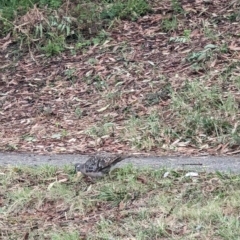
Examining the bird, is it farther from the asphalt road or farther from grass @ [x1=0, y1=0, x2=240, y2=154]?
grass @ [x1=0, y1=0, x2=240, y2=154]

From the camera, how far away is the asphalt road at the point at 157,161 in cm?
689

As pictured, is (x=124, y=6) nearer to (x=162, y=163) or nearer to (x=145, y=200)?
(x=162, y=163)

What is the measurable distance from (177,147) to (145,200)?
212 cm

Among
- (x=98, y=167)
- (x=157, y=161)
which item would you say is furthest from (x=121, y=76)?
(x=98, y=167)

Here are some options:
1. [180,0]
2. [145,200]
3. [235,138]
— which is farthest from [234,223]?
[180,0]

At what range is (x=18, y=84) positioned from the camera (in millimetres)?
10734

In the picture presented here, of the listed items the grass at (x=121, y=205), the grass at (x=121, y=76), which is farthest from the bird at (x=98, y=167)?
the grass at (x=121, y=76)

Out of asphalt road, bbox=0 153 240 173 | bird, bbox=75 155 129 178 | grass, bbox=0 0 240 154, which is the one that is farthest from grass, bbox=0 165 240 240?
grass, bbox=0 0 240 154

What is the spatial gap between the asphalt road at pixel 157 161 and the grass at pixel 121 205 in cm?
39

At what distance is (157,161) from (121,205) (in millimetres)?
1558

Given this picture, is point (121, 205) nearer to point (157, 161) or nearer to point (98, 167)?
point (98, 167)

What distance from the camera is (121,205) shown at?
19.5 feet

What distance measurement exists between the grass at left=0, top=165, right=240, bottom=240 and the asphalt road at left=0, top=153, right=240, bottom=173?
0.39 m

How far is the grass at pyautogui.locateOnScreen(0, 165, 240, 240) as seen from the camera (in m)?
5.39
